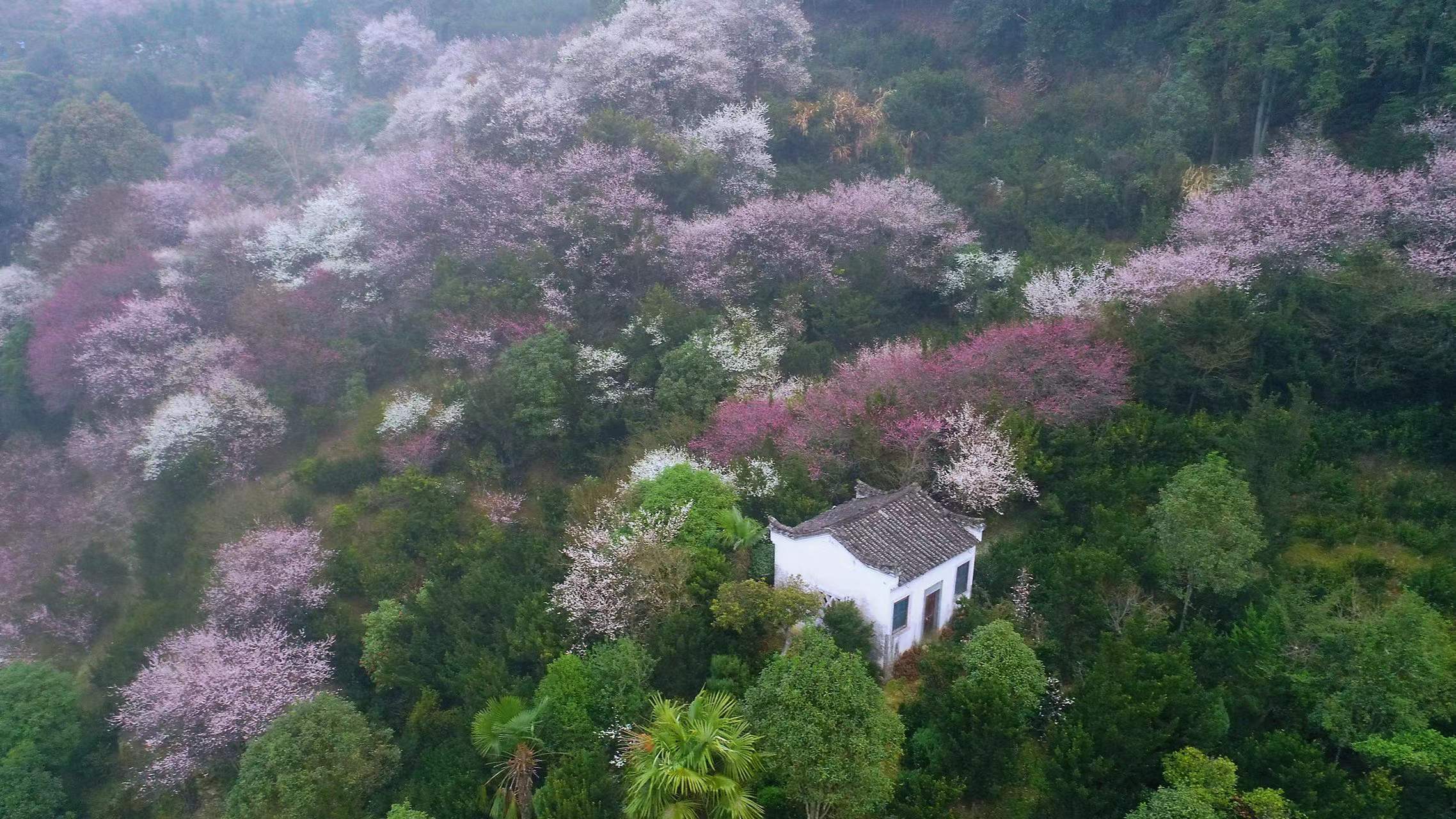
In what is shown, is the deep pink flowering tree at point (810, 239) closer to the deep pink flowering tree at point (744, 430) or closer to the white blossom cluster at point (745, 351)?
the white blossom cluster at point (745, 351)

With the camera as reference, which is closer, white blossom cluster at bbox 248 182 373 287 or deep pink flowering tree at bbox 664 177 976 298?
deep pink flowering tree at bbox 664 177 976 298

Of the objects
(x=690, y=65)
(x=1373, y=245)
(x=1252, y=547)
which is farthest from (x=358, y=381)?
(x=1373, y=245)

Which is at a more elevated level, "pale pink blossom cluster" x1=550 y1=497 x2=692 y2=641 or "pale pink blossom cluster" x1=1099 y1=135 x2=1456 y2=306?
"pale pink blossom cluster" x1=1099 y1=135 x2=1456 y2=306

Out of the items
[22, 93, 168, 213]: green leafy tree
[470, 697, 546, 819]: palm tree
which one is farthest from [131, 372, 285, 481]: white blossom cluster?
[470, 697, 546, 819]: palm tree

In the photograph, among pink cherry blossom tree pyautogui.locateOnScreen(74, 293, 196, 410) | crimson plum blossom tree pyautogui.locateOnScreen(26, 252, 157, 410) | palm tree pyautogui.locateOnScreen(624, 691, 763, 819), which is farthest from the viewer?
crimson plum blossom tree pyautogui.locateOnScreen(26, 252, 157, 410)

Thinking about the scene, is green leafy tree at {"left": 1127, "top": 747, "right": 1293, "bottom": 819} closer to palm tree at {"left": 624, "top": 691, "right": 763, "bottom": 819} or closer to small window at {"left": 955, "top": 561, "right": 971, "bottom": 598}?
palm tree at {"left": 624, "top": 691, "right": 763, "bottom": 819}

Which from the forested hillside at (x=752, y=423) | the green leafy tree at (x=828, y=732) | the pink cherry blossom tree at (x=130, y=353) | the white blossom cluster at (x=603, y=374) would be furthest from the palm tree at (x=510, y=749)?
the pink cherry blossom tree at (x=130, y=353)
